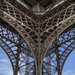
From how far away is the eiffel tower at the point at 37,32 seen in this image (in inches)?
521

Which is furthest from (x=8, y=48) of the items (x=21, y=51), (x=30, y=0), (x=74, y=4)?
(x=74, y=4)

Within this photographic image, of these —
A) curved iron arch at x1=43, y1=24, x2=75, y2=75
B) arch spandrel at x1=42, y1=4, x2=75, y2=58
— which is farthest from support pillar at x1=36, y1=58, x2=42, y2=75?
curved iron arch at x1=43, y1=24, x2=75, y2=75

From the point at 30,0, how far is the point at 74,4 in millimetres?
7038

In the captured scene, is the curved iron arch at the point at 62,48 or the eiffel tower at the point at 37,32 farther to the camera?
the curved iron arch at the point at 62,48

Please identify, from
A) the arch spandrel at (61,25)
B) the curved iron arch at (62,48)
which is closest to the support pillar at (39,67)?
the arch spandrel at (61,25)

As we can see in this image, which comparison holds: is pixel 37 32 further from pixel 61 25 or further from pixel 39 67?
pixel 39 67

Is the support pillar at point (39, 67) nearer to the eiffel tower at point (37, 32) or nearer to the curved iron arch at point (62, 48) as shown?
the eiffel tower at point (37, 32)

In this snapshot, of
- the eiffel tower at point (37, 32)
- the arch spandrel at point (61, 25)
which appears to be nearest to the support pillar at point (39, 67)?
the eiffel tower at point (37, 32)

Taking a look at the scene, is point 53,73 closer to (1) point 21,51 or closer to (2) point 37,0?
(1) point 21,51

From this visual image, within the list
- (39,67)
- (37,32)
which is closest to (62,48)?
(37,32)

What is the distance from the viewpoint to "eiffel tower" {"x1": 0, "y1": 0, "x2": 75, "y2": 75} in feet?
43.4

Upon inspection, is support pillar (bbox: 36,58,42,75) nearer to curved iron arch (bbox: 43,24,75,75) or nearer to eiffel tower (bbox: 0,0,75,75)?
eiffel tower (bbox: 0,0,75,75)

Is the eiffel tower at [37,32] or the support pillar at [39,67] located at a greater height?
the eiffel tower at [37,32]

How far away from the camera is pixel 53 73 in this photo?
73.0 feet
